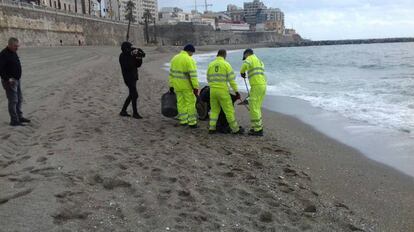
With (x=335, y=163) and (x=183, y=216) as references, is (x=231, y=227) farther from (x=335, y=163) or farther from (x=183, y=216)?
(x=335, y=163)

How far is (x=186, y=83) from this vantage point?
936 centimetres

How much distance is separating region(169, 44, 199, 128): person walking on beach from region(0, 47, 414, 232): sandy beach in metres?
0.36

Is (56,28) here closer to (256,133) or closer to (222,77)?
(222,77)

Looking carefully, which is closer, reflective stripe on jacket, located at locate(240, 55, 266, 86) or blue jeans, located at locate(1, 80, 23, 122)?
blue jeans, located at locate(1, 80, 23, 122)

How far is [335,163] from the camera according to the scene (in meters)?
7.42

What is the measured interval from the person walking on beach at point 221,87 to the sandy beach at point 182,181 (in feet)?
1.38

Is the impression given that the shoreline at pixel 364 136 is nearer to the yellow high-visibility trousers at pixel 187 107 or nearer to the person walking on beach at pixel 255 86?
the person walking on beach at pixel 255 86

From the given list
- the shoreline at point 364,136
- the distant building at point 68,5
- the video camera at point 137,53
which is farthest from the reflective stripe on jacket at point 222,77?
the distant building at point 68,5

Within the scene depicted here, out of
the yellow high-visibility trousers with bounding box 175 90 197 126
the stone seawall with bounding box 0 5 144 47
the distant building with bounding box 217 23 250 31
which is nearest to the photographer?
the yellow high-visibility trousers with bounding box 175 90 197 126

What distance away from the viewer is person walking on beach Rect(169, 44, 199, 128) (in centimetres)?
923

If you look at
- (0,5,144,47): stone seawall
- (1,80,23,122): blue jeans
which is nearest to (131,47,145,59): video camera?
(1,80,23,122): blue jeans

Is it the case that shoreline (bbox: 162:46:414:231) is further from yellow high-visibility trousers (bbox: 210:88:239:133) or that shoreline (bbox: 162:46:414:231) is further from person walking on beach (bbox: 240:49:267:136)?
yellow high-visibility trousers (bbox: 210:88:239:133)

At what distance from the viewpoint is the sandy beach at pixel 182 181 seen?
4.59 m

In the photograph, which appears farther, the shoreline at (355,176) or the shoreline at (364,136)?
the shoreline at (364,136)
